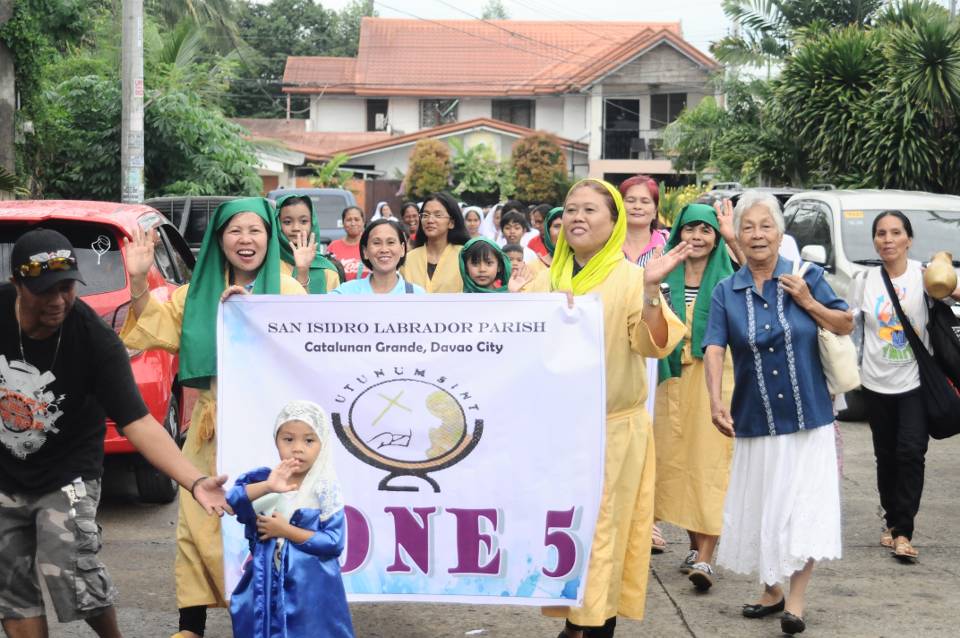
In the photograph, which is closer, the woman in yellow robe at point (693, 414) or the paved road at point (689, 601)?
the paved road at point (689, 601)

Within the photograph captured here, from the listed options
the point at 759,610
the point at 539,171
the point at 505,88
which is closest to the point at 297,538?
the point at 759,610

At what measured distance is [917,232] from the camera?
1156 centimetres

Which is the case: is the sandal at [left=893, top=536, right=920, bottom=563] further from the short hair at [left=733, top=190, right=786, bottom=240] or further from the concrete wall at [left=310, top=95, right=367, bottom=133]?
the concrete wall at [left=310, top=95, right=367, bottom=133]

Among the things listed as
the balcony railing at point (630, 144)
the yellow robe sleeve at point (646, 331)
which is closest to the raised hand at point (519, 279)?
the yellow robe sleeve at point (646, 331)

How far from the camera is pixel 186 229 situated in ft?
55.9

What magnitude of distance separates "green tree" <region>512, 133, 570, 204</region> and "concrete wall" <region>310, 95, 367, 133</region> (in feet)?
45.1

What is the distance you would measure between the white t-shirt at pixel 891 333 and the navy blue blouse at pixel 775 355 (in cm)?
148

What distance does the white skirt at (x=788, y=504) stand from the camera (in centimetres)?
561

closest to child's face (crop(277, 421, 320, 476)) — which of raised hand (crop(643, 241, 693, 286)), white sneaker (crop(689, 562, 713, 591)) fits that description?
raised hand (crop(643, 241, 693, 286))

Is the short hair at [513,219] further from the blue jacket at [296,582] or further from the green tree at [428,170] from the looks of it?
the green tree at [428,170]

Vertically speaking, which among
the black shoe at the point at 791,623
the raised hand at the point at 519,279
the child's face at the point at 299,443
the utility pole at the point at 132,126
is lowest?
the black shoe at the point at 791,623

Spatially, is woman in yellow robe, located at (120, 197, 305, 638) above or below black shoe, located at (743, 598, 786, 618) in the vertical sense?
above

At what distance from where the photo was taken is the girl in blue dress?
162 inches

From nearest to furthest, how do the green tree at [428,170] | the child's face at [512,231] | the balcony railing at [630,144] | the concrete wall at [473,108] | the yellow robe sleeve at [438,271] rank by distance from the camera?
the yellow robe sleeve at [438,271]
the child's face at [512,231]
the green tree at [428,170]
the balcony railing at [630,144]
the concrete wall at [473,108]
